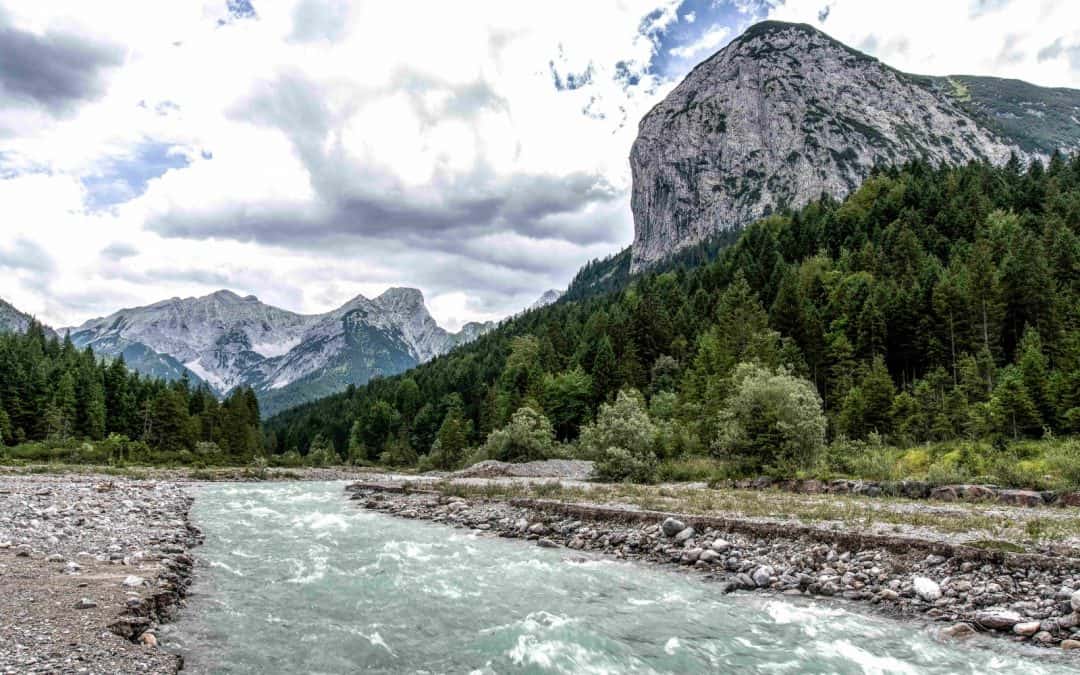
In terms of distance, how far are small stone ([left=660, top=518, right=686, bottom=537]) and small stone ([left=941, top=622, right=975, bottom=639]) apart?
1070 centimetres

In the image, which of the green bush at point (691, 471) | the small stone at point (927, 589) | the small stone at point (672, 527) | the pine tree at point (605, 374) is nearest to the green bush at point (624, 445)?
the green bush at point (691, 471)

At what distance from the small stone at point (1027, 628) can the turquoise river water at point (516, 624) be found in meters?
0.55

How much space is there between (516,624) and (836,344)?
74385 millimetres

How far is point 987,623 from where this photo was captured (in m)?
13.2

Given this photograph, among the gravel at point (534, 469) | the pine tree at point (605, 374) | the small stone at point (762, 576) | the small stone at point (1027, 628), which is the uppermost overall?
the pine tree at point (605, 374)

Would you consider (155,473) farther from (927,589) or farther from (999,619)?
(999,619)

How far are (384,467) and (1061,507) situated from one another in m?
104

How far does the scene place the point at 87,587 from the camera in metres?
14.2

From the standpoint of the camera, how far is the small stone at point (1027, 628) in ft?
41.2

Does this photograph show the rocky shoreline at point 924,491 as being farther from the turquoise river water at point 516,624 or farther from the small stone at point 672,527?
the turquoise river water at point 516,624

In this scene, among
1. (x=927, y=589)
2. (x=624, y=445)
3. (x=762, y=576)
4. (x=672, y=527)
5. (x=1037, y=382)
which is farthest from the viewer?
(x=1037, y=382)

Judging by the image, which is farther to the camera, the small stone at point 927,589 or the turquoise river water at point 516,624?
the small stone at point 927,589

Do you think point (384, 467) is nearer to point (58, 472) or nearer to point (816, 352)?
point (58, 472)

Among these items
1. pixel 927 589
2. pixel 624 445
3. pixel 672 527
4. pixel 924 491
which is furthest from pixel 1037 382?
pixel 927 589
